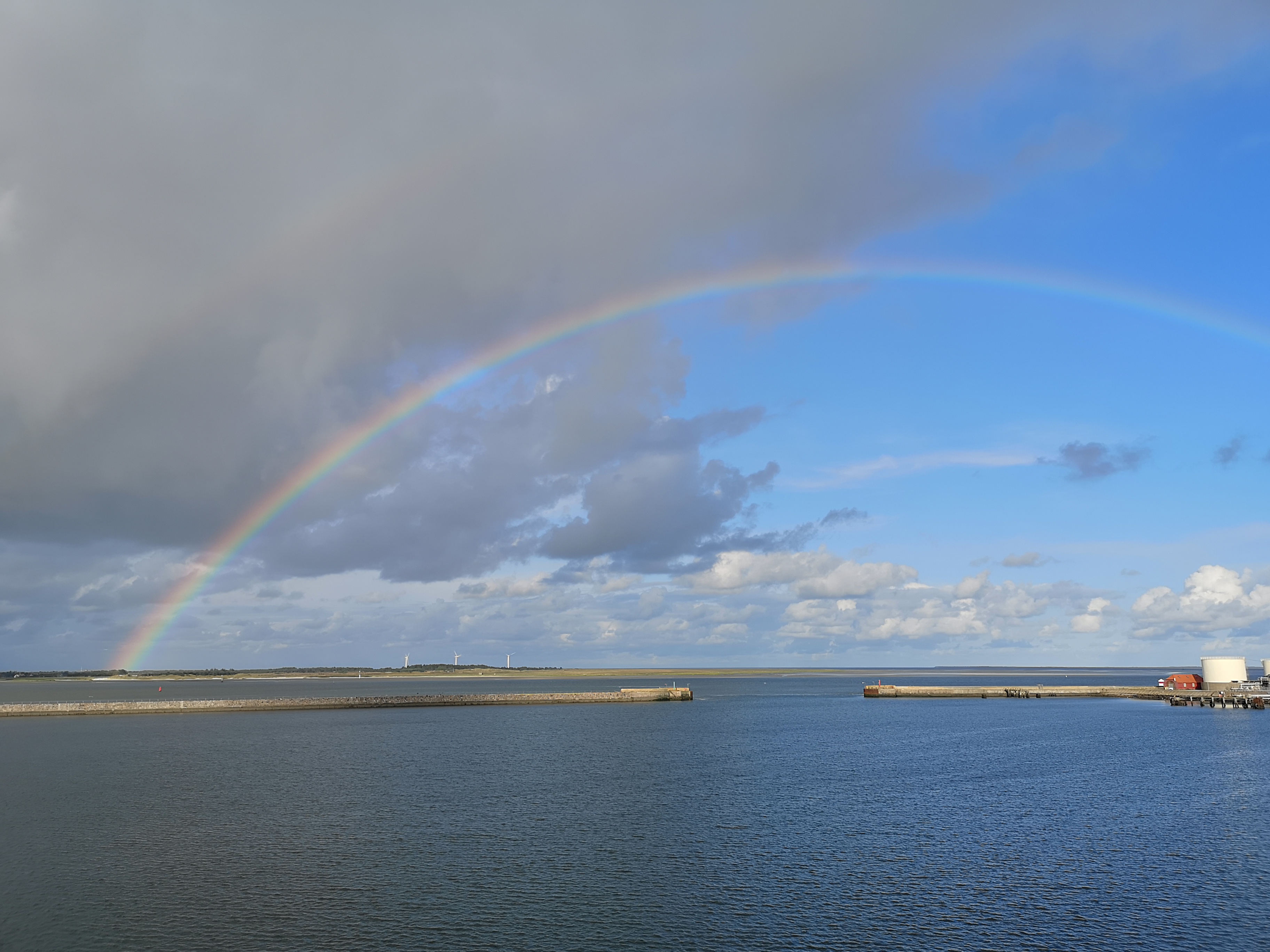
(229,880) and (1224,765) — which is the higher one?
(229,880)

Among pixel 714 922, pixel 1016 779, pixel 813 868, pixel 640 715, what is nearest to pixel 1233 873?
pixel 813 868

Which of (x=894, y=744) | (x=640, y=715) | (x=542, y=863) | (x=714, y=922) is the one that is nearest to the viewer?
(x=714, y=922)

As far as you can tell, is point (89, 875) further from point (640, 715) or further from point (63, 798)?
point (640, 715)

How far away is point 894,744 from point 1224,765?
34701mm

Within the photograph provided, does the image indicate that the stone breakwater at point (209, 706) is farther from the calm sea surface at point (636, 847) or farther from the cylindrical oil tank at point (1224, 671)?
the cylindrical oil tank at point (1224, 671)

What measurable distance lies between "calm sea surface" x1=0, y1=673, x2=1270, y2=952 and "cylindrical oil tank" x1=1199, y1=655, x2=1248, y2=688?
10535cm

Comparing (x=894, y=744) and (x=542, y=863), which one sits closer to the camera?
(x=542, y=863)

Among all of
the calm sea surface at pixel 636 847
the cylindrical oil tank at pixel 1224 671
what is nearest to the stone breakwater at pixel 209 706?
the calm sea surface at pixel 636 847

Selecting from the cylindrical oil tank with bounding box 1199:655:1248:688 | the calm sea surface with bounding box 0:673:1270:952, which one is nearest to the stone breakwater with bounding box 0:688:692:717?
the calm sea surface with bounding box 0:673:1270:952

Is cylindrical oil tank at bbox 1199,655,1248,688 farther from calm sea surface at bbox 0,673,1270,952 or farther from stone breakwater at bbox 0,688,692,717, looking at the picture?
stone breakwater at bbox 0,688,692,717

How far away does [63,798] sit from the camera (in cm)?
6988

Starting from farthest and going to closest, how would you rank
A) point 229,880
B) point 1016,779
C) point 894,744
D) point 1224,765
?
point 894,744 → point 1224,765 → point 1016,779 → point 229,880

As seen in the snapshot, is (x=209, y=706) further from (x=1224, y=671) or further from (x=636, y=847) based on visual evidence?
(x=1224, y=671)

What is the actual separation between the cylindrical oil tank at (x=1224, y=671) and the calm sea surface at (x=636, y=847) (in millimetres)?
105354
